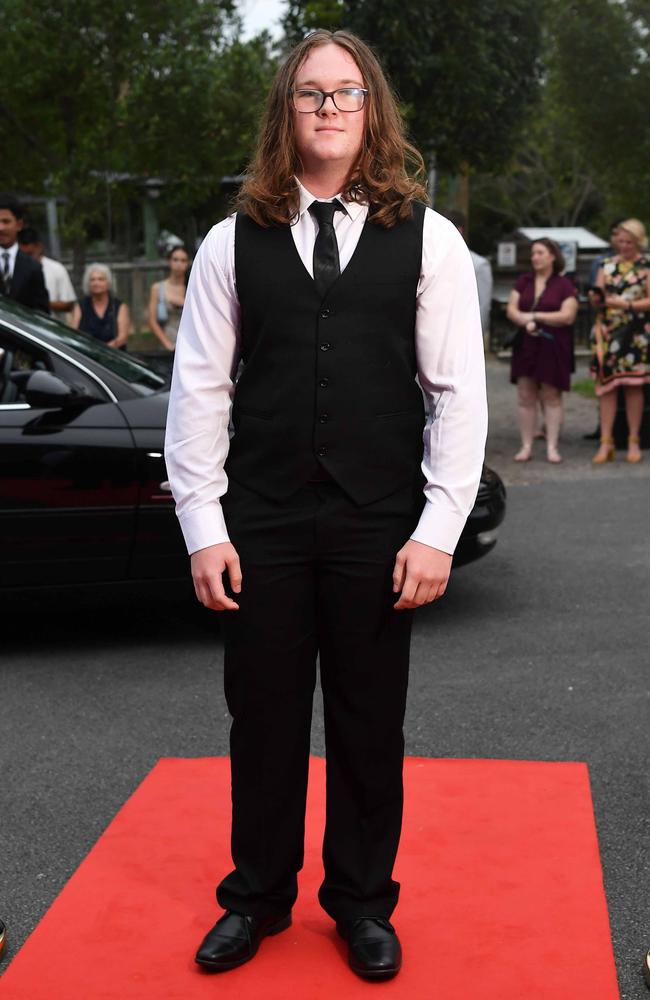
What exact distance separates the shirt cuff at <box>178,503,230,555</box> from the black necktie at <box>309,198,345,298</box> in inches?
20.6

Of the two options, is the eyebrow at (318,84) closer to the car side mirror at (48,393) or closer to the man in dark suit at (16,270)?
the car side mirror at (48,393)

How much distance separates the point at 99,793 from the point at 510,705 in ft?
5.29

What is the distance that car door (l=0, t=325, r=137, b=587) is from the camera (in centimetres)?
535

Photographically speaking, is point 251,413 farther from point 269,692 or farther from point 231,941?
point 231,941

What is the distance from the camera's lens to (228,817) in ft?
12.8

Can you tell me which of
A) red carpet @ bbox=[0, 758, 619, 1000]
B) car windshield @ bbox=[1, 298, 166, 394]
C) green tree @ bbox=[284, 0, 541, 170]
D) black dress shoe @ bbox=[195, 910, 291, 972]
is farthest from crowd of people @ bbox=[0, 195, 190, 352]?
black dress shoe @ bbox=[195, 910, 291, 972]

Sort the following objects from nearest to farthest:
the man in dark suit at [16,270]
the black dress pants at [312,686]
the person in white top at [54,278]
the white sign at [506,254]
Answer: the black dress pants at [312,686] → the man in dark suit at [16,270] → the person in white top at [54,278] → the white sign at [506,254]

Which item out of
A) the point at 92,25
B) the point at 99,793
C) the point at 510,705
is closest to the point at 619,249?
the point at 510,705

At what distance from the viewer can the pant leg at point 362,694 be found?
287 cm

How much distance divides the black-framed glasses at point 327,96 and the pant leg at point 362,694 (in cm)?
83

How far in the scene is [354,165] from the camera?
9.37 ft

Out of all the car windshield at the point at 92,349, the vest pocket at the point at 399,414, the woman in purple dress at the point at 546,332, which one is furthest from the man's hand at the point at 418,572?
the woman in purple dress at the point at 546,332

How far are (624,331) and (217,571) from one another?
8002 millimetres

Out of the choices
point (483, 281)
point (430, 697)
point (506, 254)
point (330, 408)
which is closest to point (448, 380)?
point (330, 408)
